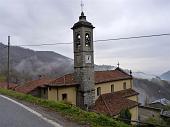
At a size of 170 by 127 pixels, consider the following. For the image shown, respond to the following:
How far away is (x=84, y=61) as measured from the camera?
105 feet

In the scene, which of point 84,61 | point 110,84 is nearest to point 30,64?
point 110,84

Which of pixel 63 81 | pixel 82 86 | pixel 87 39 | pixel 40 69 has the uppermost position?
pixel 87 39

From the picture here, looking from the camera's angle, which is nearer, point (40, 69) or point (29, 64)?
point (40, 69)

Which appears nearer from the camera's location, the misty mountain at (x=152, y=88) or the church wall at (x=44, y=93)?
the church wall at (x=44, y=93)

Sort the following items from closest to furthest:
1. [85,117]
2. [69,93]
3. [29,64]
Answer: [85,117] < [69,93] < [29,64]

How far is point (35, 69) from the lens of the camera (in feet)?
442

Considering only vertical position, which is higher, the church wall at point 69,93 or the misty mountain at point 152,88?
the church wall at point 69,93

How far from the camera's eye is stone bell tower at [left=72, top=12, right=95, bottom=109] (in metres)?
31.8

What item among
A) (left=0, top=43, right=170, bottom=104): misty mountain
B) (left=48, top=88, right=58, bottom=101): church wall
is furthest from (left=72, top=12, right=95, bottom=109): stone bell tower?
(left=0, top=43, right=170, bottom=104): misty mountain

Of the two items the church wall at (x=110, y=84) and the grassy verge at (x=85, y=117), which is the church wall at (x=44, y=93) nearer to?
the church wall at (x=110, y=84)

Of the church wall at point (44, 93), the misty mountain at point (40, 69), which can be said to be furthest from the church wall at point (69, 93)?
the misty mountain at point (40, 69)

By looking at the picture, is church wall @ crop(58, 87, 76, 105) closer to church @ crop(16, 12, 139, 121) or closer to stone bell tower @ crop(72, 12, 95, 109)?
church @ crop(16, 12, 139, 121)

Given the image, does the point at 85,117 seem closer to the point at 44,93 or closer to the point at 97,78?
the point at 44,93

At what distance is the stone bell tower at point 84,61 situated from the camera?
3181 centimetres
